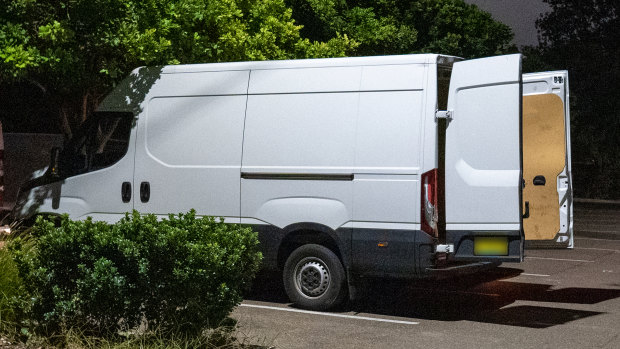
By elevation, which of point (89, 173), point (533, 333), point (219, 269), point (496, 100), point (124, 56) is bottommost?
point (533, 333)

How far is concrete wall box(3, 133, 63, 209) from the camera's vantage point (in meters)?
17.9

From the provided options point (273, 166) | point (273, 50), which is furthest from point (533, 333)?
point (273, 50)

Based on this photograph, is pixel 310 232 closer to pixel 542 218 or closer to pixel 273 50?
pixel 542 218

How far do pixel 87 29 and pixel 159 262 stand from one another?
6.74 metres

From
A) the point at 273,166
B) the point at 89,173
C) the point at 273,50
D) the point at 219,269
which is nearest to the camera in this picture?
the point at 219,269

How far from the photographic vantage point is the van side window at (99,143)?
10.5 metres

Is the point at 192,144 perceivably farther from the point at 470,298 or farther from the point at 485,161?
the point at 470,298

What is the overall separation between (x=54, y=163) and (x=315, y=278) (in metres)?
3.60

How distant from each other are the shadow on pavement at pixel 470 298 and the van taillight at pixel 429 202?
1.09m

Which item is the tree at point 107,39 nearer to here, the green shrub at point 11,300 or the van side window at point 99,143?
the van side window at point 99,143

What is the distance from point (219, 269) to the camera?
6543mm

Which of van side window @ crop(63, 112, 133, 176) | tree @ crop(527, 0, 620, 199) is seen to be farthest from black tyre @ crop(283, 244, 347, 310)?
tree @ crop(527, 0, 620, 199)

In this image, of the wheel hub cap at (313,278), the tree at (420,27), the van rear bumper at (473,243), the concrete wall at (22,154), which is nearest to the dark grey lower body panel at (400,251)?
the van rear bumper at (473,243)

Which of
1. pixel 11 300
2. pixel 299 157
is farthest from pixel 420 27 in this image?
pixel 11 300
